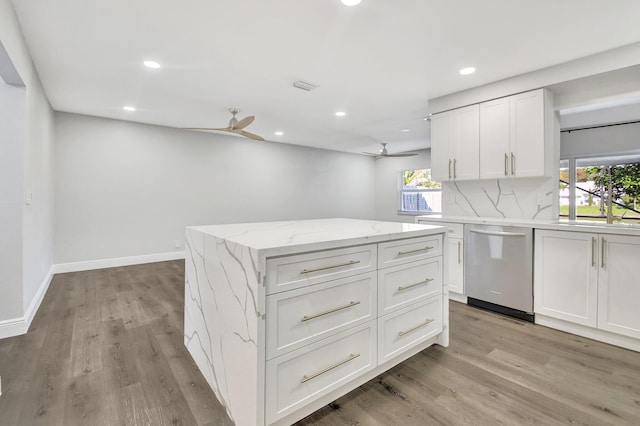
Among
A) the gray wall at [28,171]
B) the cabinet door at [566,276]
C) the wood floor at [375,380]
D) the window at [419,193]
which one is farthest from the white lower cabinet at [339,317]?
the window at [419,193]

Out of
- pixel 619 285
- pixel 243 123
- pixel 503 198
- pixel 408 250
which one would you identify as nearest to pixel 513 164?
pixel 503 198

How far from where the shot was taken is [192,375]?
191cm

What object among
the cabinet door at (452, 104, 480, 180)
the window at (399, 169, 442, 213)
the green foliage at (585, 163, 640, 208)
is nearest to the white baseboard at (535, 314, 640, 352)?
the cabinet door at (452, 104, 480, 180)

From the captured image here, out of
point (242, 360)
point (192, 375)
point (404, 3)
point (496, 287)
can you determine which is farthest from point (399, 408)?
point (404, 3)

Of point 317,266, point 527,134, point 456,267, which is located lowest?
point 456,267

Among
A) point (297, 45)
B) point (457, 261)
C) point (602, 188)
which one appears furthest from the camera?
point (602, 188)

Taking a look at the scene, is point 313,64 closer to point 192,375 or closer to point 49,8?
point 49,8

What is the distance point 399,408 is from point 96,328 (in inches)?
102

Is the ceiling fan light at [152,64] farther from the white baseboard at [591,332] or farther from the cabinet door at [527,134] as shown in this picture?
the white baseboard at [591,332]

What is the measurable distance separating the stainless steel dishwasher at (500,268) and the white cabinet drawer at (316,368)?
1.92 meters

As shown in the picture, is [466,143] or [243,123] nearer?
[466,143]

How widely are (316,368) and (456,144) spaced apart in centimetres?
319

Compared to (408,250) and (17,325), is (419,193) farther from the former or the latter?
(17,325)

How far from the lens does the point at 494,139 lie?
3309 millimetres
